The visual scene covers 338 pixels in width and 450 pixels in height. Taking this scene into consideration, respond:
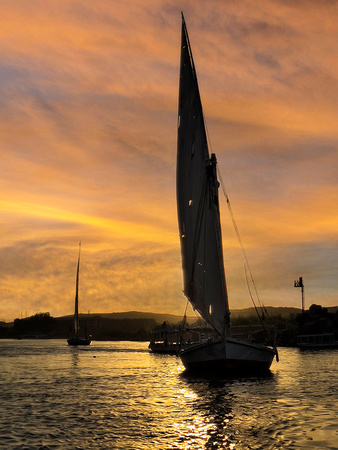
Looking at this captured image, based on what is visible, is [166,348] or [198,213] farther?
[166,348]

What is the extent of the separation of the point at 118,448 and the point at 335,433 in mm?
8099

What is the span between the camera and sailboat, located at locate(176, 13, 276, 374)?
3681cm

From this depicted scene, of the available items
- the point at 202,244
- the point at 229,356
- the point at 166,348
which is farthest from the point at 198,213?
the point at 166,348

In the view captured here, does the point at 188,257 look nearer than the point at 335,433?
No

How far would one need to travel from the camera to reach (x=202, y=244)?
127ft

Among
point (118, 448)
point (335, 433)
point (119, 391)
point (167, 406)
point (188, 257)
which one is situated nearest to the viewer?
point (118, 448)

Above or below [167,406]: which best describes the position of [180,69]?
above

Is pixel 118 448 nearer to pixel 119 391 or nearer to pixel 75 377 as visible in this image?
pixel 119 391

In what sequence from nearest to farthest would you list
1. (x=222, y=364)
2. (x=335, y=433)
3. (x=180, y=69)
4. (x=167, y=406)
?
(x=335, y=433)
(x=167, y=406)
(x=222, y=364)
(x=180, y=69)

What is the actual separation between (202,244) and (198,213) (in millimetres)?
2373

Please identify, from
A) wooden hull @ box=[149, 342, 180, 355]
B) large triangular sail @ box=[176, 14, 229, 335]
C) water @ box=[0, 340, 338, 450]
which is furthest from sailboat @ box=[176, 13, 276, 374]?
wooden hull @ box=[149, 342, 180, 355]

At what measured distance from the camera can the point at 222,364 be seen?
36156mm

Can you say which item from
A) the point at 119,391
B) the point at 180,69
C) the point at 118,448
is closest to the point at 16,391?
the point at 119,391

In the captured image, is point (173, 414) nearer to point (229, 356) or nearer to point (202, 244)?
point (229, 356)
